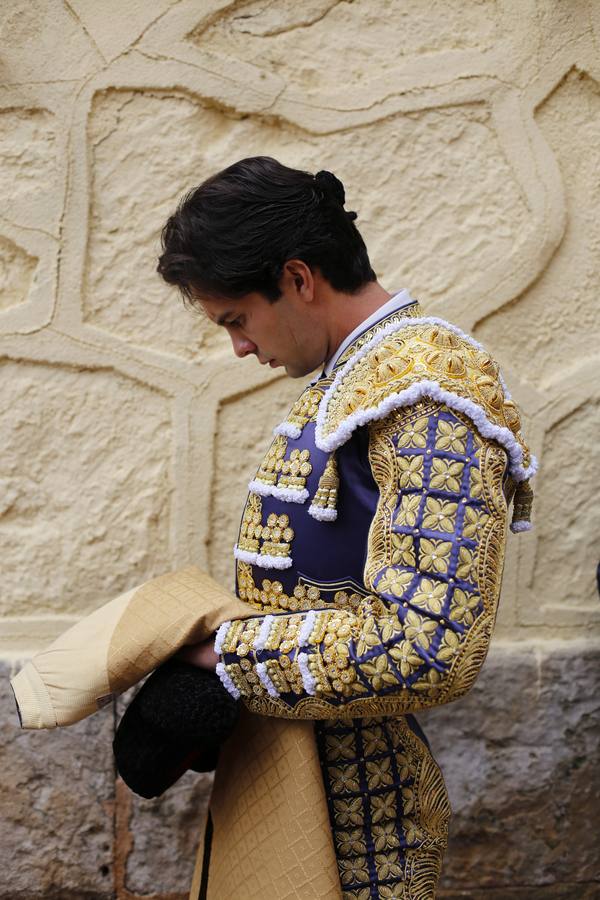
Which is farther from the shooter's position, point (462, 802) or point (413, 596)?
point (462, 802)

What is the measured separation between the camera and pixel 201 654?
1.35m

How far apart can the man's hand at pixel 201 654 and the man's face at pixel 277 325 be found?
0.43 meters

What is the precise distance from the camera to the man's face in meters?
1.43

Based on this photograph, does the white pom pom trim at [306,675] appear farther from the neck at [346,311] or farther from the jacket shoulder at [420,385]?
the neck at [346,311]

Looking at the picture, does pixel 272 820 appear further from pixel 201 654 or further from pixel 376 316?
pixel 376 316

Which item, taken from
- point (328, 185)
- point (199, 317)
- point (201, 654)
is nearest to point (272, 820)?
point (201, 654)

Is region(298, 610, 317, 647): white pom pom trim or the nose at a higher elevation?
the nose

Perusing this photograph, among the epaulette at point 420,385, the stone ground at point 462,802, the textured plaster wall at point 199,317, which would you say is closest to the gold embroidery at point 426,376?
the epaulette at point 420,385

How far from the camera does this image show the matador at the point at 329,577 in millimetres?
1192

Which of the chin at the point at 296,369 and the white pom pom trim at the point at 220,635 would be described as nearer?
the white pom pom trim at the point at 220,635

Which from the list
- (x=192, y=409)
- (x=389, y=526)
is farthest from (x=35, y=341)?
(x=389, y=526)

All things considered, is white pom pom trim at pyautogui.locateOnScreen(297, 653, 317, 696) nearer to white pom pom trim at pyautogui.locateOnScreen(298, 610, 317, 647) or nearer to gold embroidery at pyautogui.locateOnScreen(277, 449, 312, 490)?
white pom pom trim at pyautogui.locateOnScreen(298, 610, 317, 647)

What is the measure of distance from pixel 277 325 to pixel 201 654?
18.7 inches

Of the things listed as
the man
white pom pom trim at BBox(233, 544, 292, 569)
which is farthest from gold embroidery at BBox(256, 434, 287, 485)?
white pom pom trim at BBox(233, 544, 292, 569)
